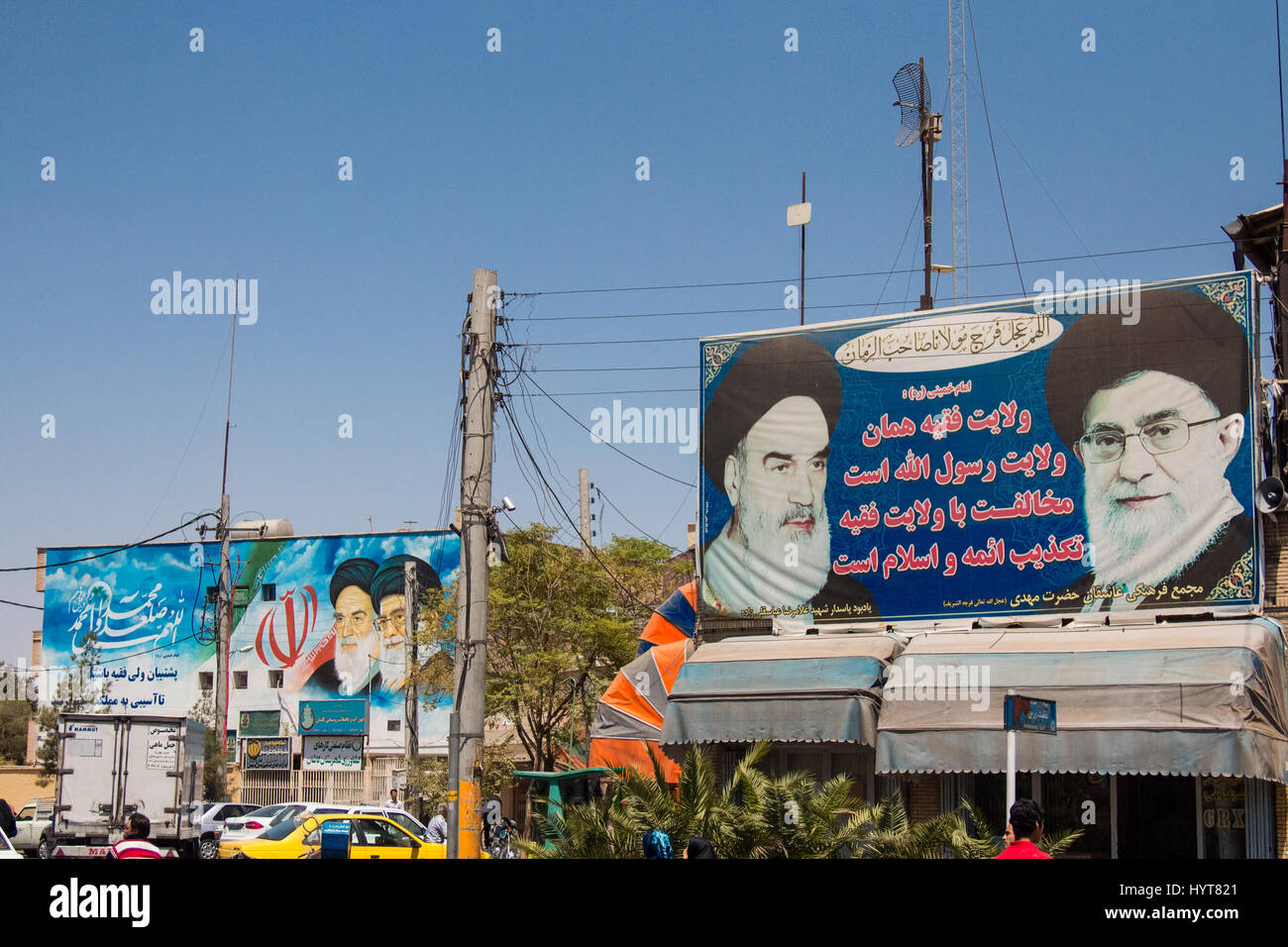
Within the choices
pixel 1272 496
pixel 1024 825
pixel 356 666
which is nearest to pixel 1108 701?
pixel 1272 496

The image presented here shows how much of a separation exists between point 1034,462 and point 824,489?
10.5ft

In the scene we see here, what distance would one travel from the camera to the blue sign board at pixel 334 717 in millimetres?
44719

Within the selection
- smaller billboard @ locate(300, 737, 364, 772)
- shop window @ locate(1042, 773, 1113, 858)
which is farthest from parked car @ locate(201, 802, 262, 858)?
shop window @ locate(1042, 773, 1113, 858)

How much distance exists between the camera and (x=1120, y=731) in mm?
Answer: 16047

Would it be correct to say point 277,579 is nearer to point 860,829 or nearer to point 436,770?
point 436,770

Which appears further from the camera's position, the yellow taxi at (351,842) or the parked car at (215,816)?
the parked car at (215,816)

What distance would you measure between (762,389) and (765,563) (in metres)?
2.78

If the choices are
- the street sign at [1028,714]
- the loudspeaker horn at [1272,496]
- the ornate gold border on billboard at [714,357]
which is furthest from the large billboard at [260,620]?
the street sign at [1028,714]

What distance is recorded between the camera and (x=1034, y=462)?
62.0 ft

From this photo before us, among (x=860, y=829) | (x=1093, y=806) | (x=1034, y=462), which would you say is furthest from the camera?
(x=1034, y=462)

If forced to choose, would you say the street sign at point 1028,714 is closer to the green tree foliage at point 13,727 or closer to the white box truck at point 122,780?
the white box truck at point 122,780

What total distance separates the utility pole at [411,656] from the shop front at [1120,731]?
19.9 metres
